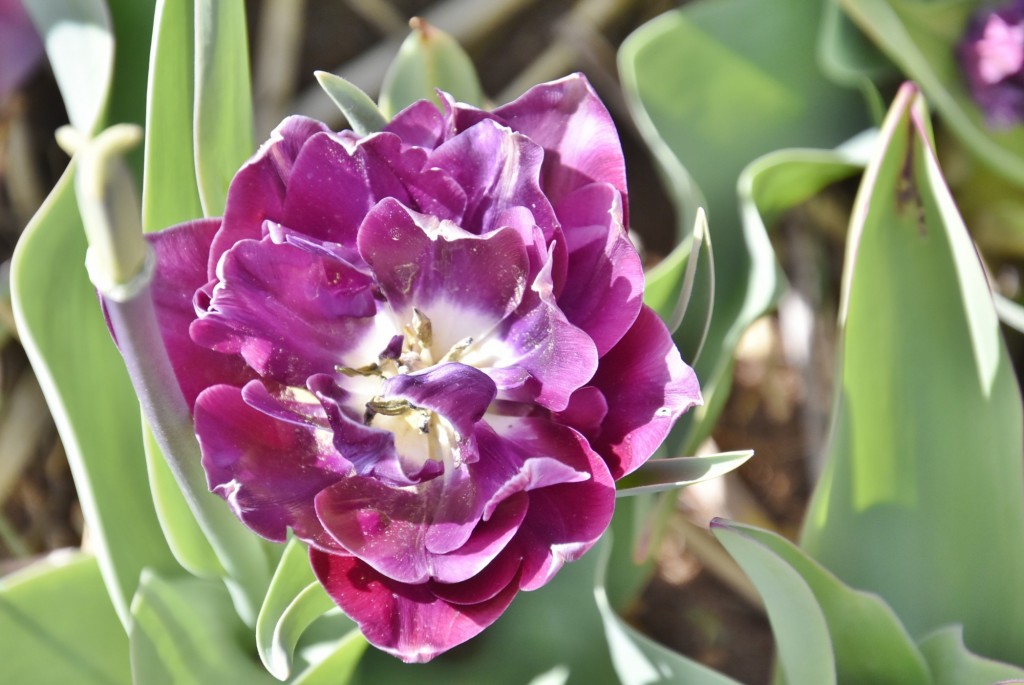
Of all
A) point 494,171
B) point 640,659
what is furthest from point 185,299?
point 640,659

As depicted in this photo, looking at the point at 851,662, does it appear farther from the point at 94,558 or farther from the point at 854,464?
the point at 94,558

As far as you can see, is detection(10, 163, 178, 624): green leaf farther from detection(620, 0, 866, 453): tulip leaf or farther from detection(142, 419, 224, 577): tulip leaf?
detection(620, 0, 866, 453): tulip leaf

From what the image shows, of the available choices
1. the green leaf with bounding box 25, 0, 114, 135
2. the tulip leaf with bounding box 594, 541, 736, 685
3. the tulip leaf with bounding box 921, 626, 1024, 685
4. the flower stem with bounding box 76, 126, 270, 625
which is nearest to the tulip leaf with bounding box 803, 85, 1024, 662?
the tulip leaf with bounding box 921, 626, 1024, 685

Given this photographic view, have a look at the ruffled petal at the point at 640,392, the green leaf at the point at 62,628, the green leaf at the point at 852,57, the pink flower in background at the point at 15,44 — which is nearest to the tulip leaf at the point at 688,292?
the ruffled petal at the point at 640,392

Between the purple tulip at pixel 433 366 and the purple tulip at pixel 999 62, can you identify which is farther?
the purple tulip at pixel 999 62

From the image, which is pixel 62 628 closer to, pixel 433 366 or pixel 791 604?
pixel 433 366

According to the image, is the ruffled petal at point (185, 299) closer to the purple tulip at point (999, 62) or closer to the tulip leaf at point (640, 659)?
the tulip leaf at point (640, 659)
